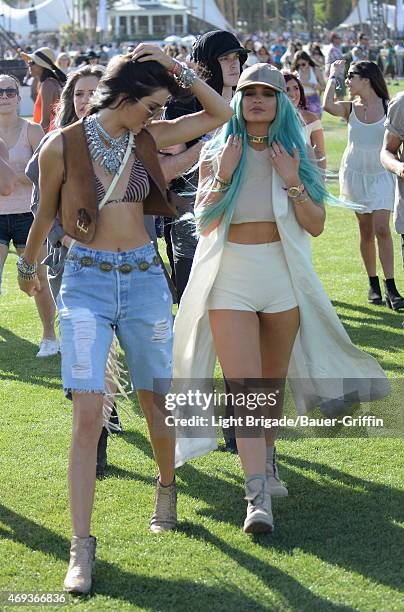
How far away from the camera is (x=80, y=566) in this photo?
4156 mm

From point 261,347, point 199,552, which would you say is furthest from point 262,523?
point 261,347

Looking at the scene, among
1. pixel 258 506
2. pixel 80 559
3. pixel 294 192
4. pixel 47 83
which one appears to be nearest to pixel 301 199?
pixel 294 192

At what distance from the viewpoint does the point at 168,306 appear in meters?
4.44

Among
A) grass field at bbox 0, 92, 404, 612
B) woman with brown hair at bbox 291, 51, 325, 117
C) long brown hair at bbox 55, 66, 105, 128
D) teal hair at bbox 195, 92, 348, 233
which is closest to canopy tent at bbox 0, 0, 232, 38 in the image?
woman with brown hair at bbox 291, 51, 325, 117

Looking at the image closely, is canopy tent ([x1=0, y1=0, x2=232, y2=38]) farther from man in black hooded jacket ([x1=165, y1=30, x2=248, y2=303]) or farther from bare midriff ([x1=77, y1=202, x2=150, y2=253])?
bare midriff ([x1=77, y1=202, x2=150, y2=253])

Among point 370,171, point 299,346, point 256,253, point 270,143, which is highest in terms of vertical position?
point 270,143

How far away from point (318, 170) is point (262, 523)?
165cm

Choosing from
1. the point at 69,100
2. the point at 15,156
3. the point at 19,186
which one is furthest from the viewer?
the point at 19,186

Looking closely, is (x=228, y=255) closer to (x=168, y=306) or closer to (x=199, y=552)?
(x=168, y=306)

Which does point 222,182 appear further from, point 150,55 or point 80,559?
point 80,559

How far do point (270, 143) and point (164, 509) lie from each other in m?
1.73

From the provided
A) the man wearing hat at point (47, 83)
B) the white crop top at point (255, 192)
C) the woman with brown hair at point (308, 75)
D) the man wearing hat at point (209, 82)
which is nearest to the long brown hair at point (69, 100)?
the man wearing hat at point (209, 82)

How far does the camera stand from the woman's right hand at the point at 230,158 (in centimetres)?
476

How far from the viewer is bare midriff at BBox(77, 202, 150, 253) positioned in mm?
4246
